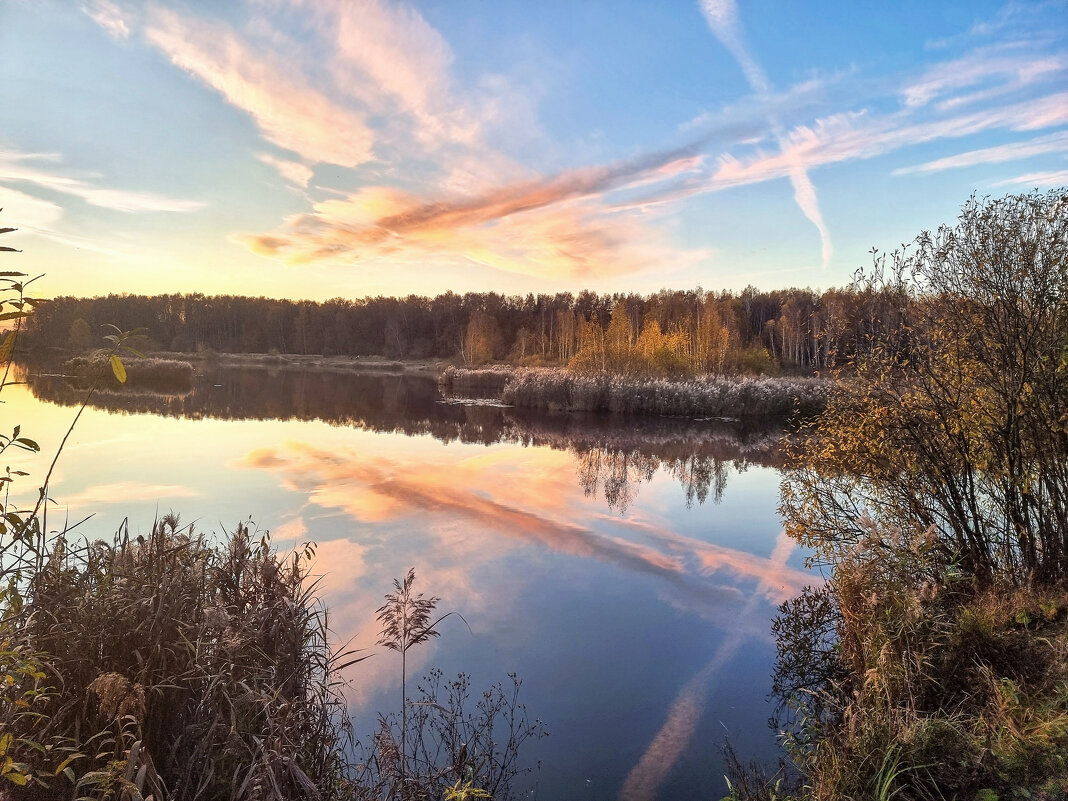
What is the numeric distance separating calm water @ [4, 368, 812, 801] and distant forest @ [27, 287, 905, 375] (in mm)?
28228

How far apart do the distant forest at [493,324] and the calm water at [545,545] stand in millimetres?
28228

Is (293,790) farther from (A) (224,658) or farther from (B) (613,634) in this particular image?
(B) (613,634)

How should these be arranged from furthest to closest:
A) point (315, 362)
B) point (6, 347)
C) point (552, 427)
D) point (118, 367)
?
point (315, 362) → point (552, 427) → point (118, 367) → point (6, 347)

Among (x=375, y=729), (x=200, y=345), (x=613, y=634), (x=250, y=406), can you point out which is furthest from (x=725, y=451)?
(x=200, y=345)

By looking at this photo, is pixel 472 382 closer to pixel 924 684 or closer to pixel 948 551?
pixel 948 551

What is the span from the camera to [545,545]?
375 inches

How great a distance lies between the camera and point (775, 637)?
6.58 meters

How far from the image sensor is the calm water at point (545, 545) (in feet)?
16.5

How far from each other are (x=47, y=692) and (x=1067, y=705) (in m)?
6.31

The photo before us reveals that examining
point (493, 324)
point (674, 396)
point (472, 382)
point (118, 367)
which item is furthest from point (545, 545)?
point (493, 324)

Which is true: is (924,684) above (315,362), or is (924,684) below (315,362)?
below

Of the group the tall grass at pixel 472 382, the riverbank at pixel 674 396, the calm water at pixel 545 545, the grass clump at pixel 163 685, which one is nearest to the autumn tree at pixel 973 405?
the calm water at pixel 545 545

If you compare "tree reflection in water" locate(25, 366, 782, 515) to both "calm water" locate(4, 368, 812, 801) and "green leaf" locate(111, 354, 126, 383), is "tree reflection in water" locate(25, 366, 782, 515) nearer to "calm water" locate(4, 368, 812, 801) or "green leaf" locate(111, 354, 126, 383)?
"calm water" locate(4, 368, 812, 801)

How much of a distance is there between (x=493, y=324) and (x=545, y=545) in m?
70.4
